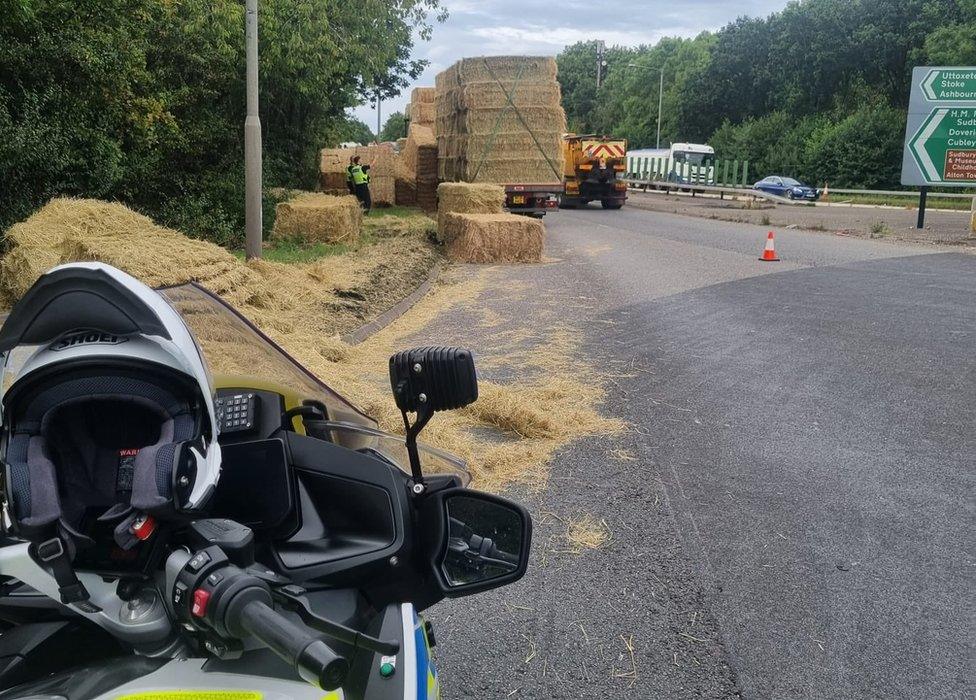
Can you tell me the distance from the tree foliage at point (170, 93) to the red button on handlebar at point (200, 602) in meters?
11.2

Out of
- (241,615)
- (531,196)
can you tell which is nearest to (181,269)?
(241,615)

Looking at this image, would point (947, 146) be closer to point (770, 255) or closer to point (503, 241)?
point (770, 255)

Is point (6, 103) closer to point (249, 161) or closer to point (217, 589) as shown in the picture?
point (249, 161)

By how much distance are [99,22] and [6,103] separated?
2.08 meters

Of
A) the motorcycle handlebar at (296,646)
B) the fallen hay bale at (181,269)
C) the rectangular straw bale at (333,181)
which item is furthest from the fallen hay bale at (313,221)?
the motorcycle handlebar at (296,646)

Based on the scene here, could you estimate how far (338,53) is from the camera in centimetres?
1953

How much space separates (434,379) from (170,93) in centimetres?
1629

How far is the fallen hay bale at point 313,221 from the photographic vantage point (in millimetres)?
17438

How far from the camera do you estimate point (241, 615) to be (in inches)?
58.7

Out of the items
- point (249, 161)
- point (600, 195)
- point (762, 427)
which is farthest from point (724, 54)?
point (762, 427)

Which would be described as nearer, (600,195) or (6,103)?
(6,103)

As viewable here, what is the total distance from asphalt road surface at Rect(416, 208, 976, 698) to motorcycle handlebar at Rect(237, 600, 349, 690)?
6.80ft

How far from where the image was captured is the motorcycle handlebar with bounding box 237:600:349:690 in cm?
138

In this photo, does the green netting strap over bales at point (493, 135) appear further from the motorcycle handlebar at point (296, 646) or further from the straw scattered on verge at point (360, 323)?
the motorcycle handlebar at point (296, 646)
